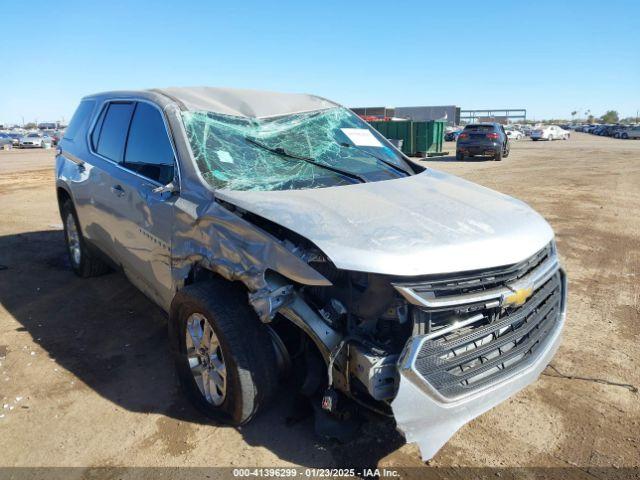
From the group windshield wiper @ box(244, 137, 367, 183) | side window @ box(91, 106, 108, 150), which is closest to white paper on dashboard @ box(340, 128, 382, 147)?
windshield wiper @ box(244, 137, 367, 183)

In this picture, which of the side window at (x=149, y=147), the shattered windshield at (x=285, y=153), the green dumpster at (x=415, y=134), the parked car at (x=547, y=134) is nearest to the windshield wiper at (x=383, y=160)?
the shattered windshield at (x=285, y=153)

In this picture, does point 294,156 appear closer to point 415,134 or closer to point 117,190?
point 117,190

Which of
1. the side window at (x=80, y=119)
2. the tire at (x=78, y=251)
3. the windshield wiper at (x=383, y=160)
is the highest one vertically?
the side window at (x=80, y=119)

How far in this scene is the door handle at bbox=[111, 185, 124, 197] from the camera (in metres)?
3.73

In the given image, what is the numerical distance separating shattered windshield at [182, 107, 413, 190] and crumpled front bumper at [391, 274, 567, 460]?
1435mm

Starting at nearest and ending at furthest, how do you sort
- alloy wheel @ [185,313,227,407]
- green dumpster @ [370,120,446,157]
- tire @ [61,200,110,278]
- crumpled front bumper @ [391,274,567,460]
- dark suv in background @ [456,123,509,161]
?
crumpled front bumper @ [391,274,567,460] → alloy wheel @ [185,313,227,407] → tire @ [61,200,110,278] → dark suv in background @ [456,123,509,161] → green dumpster @ [370,120,446,157]

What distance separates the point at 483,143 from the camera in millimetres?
21844

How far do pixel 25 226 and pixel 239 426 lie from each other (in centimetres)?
706

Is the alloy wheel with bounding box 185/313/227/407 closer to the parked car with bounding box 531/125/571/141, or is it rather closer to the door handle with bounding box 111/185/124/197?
the door handle with bounding box 111/185/124/197

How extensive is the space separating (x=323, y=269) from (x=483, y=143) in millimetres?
21170

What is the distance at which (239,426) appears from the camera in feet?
9.53

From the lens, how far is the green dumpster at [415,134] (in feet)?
78.8

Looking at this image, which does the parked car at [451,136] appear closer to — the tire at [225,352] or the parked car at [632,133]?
the parked car at [632,133]

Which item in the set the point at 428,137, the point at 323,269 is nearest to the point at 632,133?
the point at 428,137
